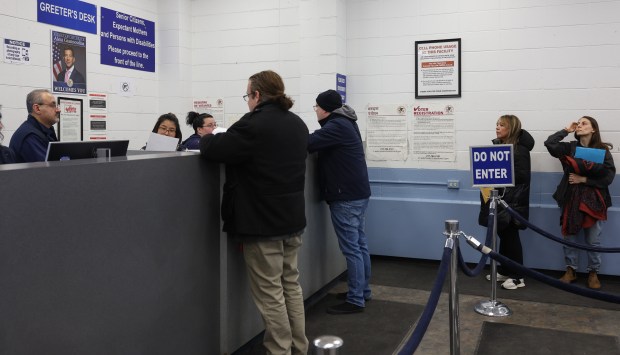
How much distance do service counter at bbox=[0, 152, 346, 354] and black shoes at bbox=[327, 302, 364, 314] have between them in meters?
0.87

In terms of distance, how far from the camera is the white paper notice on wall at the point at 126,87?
541cm

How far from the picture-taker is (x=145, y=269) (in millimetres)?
2299

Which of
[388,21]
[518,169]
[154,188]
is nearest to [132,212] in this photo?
[154,188]

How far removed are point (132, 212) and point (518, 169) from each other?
11.2 ft

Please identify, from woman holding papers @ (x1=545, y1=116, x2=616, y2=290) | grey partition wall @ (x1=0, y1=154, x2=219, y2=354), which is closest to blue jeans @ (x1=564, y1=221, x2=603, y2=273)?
woman holding papers @ (x1=545, y1=116, x2=616, y2=290)

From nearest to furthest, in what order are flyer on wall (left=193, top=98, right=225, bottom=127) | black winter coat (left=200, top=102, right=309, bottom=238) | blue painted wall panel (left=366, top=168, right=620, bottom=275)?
black winter coat (left=200, top=102, right=309, bottom=238) → blue painted wall panel (left=366, top=168, right=620, bottom=275) → flyer on wall (left=193, top=98, right=225, bottom=127)

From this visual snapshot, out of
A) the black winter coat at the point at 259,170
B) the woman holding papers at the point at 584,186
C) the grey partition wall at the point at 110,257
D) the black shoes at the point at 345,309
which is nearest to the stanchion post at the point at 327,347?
the grey partition wall at the point at 110,257

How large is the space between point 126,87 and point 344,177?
284cm

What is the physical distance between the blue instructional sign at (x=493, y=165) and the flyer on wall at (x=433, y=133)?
3.68 ft

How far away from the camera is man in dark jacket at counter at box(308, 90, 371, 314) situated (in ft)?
12.4

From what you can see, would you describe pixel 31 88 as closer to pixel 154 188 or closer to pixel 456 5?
pixel 154 188

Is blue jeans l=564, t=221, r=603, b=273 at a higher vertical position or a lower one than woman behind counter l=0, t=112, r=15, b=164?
lower

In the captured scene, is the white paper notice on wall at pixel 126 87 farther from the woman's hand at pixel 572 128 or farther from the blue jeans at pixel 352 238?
the woman's hand at pixel 572 128

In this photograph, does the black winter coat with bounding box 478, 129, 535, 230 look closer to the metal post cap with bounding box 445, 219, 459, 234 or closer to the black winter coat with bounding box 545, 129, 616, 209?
the black winter coat with bounding box 545, 129, 616, 209
